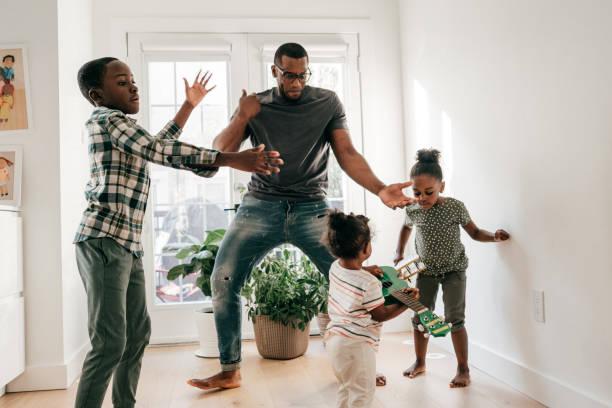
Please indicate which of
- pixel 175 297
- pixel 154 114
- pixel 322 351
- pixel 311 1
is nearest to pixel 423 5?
pixel 311 1

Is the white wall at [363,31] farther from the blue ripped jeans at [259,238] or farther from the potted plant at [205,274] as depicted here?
the blue ripped jeans at [259,238]

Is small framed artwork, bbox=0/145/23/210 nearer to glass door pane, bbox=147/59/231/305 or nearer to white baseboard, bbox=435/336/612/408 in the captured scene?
glass door pane, bbox=147/59/231/305

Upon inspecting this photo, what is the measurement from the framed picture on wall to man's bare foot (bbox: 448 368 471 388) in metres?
2.23

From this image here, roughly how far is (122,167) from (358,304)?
0.80 m

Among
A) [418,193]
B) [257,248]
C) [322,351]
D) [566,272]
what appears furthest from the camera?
[322,351]

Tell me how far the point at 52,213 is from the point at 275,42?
70.1 inches

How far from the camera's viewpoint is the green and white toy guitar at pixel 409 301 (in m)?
1.70

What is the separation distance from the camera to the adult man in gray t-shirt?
2365 mm

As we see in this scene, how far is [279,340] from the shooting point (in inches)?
123

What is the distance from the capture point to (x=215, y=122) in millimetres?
3758

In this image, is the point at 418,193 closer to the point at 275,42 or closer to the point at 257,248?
the point at 257,248

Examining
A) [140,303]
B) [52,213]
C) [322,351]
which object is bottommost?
[322,351]

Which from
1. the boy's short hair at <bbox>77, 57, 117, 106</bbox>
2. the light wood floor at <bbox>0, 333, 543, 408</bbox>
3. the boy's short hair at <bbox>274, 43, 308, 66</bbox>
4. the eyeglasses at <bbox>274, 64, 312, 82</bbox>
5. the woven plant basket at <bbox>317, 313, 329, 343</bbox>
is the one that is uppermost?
the boy's short hair at <bbox>274, 43, 308, 66</bbox>

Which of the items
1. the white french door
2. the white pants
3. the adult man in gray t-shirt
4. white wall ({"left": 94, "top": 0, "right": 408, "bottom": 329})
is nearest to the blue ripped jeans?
the adult man in gray t-shirt
